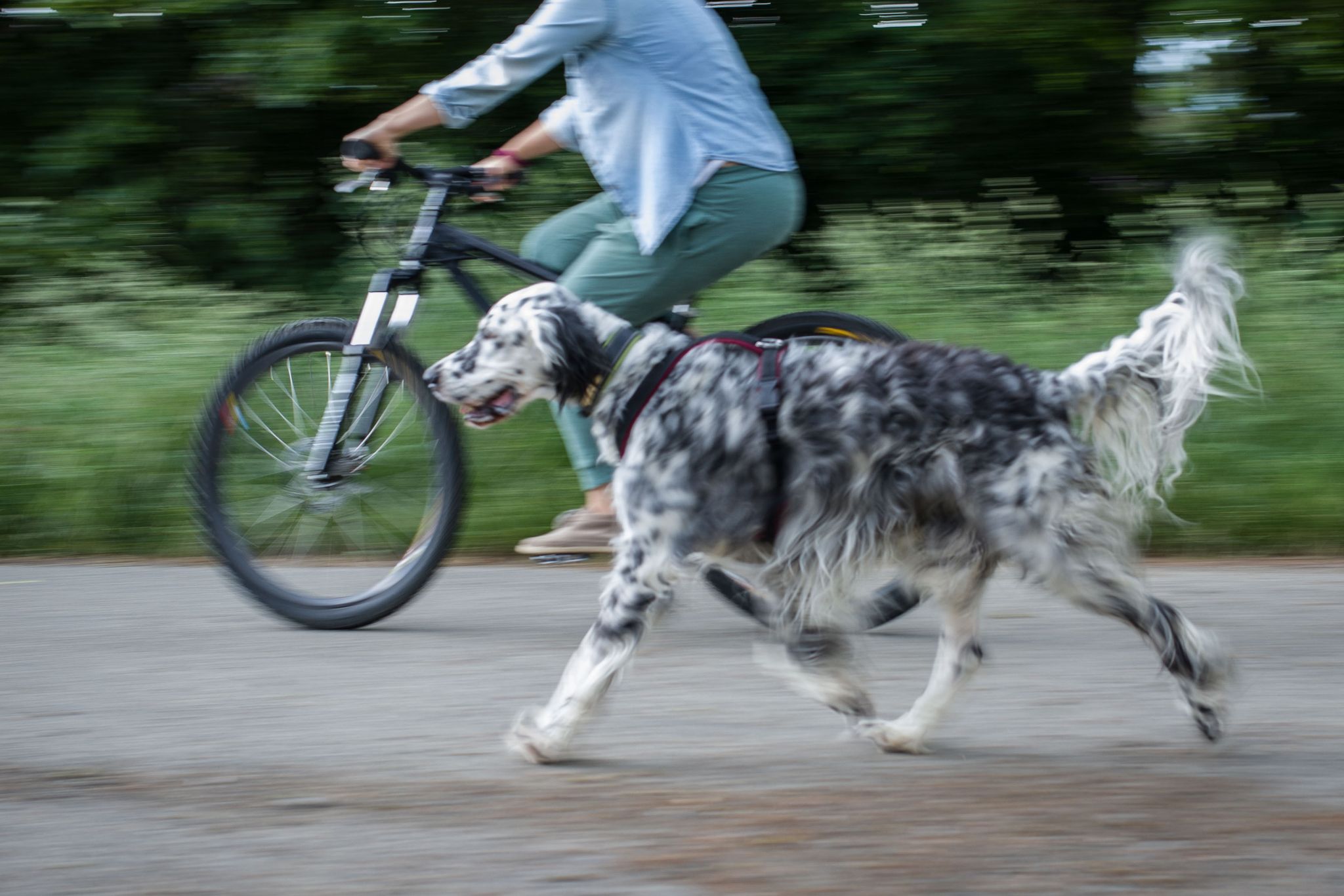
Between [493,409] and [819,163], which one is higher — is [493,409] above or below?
above

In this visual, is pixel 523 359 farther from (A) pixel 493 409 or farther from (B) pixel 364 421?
(B) pixel 364 421

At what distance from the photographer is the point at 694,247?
448 cm

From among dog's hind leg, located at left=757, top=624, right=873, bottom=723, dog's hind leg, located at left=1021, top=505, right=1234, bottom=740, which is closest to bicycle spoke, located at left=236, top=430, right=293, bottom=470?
dog's hind leg, located at left=757, top=624, right=873, bottom=723

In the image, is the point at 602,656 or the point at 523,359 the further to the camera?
the point at 523,359

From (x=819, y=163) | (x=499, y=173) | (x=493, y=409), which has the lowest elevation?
(x=819, y=163)

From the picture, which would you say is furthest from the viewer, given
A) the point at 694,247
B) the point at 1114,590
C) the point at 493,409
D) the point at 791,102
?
the point at 791,102

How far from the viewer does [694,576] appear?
372 cm

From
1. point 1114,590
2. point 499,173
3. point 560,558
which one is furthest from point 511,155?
point 1114,590

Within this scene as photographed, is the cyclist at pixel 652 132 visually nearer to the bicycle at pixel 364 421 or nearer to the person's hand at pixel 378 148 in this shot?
the person's hand at pixel 378 148

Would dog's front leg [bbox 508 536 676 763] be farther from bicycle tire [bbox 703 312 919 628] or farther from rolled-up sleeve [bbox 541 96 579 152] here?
rolled-up sleeve [bbox 541 96 579 152]

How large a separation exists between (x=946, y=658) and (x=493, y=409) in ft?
4.38

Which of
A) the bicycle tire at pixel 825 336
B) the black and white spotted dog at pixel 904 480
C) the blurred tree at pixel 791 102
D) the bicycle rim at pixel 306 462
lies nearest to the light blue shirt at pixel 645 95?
the bicycle tire at pixel 825 336

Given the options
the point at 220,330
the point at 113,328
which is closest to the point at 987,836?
the point at 220,330

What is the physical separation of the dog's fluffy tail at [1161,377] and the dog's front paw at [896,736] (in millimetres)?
769
